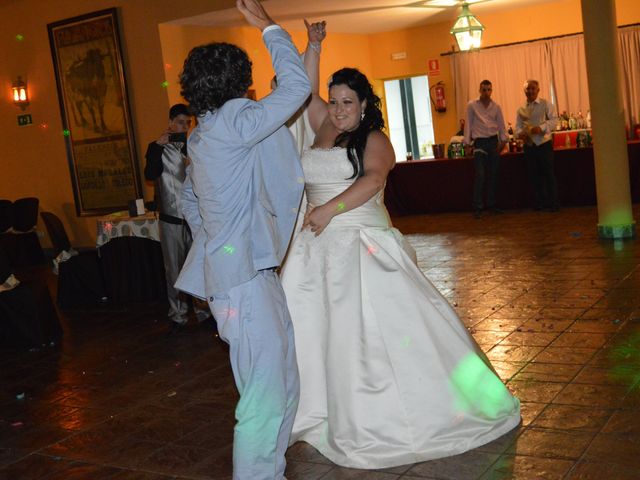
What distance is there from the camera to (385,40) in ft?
47.9

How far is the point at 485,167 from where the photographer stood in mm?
10609

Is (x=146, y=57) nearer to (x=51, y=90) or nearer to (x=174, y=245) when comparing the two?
(x=51, y=90)

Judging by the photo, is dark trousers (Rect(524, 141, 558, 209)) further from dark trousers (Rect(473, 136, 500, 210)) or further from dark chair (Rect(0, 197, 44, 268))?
dark chair (Rect(0, 197, 44, 268))

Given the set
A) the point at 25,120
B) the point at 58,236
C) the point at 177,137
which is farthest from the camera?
the point at 25,120

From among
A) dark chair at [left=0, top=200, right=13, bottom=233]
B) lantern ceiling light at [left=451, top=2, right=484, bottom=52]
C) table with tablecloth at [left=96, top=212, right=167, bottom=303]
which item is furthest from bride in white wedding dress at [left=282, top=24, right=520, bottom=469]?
dark chair at [left=0, top=200, right=13, bottom=233]

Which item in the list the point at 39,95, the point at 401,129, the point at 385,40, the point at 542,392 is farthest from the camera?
the point at 401,129

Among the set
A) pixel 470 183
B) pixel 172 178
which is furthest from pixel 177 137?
pixel 470 183

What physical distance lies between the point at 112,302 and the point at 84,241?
404 cm

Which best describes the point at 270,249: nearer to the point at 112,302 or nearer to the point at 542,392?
the point at 542,392

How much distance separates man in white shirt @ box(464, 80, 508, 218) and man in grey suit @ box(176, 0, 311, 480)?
7.95m

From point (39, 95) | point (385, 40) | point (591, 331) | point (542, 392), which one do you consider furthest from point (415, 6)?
point (542, 392)

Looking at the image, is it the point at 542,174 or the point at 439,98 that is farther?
the point at 439,98

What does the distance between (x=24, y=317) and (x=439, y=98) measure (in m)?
9.57

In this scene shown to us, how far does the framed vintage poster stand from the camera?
409 inches
